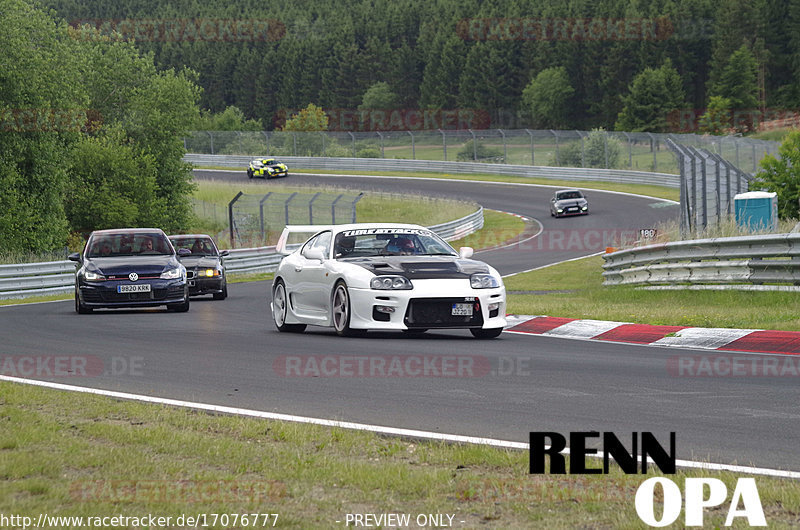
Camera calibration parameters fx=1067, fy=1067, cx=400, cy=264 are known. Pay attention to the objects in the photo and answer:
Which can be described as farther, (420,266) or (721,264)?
(721,264)

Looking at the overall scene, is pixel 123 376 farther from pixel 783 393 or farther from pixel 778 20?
pixel 778 20

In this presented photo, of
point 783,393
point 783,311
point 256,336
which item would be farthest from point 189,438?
point 783,311

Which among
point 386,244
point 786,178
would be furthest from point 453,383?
point 786,178

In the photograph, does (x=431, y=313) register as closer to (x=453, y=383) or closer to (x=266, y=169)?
(x=453, y=383)

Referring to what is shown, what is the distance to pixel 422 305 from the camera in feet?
39.2

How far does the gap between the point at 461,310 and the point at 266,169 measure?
192 ft

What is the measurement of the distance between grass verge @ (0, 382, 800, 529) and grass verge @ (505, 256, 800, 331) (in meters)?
7.48

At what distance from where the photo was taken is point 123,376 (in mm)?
9648

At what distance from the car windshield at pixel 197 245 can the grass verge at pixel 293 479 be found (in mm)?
16035

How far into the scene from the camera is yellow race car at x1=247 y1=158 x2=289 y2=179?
69250 millimetres

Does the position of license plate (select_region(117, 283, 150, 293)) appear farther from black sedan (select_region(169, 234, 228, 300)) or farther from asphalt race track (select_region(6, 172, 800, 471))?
black sedan (select_region(169, 234, 228, 300))

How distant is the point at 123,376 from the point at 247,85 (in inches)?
5726

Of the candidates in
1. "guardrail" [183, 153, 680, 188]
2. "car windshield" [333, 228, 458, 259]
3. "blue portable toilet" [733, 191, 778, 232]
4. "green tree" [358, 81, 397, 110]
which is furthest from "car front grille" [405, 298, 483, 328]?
"green tree" [358, 81, 397, 110]

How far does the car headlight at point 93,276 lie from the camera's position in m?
17.2
